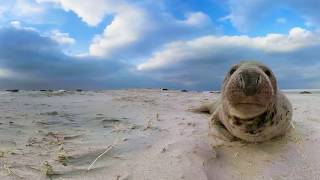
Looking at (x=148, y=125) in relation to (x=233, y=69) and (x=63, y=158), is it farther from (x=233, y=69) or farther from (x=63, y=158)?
(x=63, y=158)

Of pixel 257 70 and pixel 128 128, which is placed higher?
pixel 257 70

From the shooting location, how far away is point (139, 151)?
471cm

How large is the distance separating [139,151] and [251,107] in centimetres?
128

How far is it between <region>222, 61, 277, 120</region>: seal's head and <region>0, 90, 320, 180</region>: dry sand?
0.57 metres

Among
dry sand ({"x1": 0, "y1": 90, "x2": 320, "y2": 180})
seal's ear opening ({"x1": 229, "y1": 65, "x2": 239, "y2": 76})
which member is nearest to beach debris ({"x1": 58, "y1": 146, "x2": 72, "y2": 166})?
dry sand ({"x1": 0, "y1": 90, "x2": 320, "y2": 180})

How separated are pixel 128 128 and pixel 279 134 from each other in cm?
194

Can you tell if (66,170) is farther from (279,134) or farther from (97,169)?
(279,134)

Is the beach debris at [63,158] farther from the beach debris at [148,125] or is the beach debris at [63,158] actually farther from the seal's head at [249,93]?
the seal's head at [249,93]

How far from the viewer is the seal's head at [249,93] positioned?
419cm

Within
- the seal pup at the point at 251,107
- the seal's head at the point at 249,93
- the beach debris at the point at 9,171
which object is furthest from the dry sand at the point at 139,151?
the seal's head at the point at 249,93

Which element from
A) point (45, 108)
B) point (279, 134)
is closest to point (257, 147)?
point (279, 134)

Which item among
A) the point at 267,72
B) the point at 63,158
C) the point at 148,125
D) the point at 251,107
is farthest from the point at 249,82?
the point at 148,125

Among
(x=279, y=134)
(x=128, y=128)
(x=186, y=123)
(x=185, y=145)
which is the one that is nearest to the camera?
(x=185, y=145)

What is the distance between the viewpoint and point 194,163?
4.33 metres
